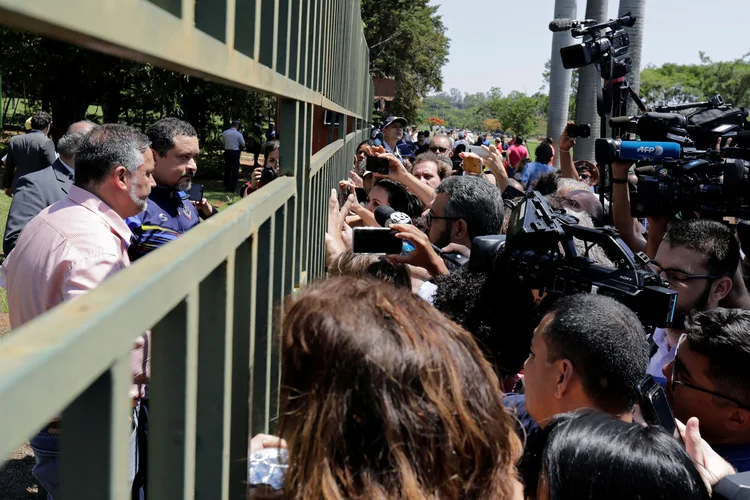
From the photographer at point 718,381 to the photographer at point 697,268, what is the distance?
2.23 ft

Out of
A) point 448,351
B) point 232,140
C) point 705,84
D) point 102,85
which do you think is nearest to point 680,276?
point 448,351

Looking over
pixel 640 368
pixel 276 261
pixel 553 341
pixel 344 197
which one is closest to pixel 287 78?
pixel 276 261

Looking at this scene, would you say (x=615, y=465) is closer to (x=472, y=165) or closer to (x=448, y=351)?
(x=448, y=351)

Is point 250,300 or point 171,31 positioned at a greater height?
point 171,31

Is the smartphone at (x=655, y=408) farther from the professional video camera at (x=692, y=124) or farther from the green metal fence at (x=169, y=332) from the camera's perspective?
the professional video camera at (x=692, y=124)

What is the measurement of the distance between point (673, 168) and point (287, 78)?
218 centimetres

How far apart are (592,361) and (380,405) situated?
1198 mm

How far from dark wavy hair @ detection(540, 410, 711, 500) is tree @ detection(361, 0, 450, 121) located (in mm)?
38490

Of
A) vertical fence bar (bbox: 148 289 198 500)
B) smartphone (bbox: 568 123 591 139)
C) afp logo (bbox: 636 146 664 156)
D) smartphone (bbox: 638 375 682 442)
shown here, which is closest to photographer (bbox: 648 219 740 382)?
afp logo (bbox: 636 146 664 156)

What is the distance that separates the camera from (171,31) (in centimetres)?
77

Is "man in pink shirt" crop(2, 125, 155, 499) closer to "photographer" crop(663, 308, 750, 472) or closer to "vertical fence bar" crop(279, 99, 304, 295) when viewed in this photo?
"vertical fence bar" crop(279, 99, 304, 295)

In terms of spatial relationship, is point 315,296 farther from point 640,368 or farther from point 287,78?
point 640,368

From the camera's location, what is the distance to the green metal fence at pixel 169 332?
48cm

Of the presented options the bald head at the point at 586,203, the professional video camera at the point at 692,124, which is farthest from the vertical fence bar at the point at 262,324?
the bald head at the point at 586,203
